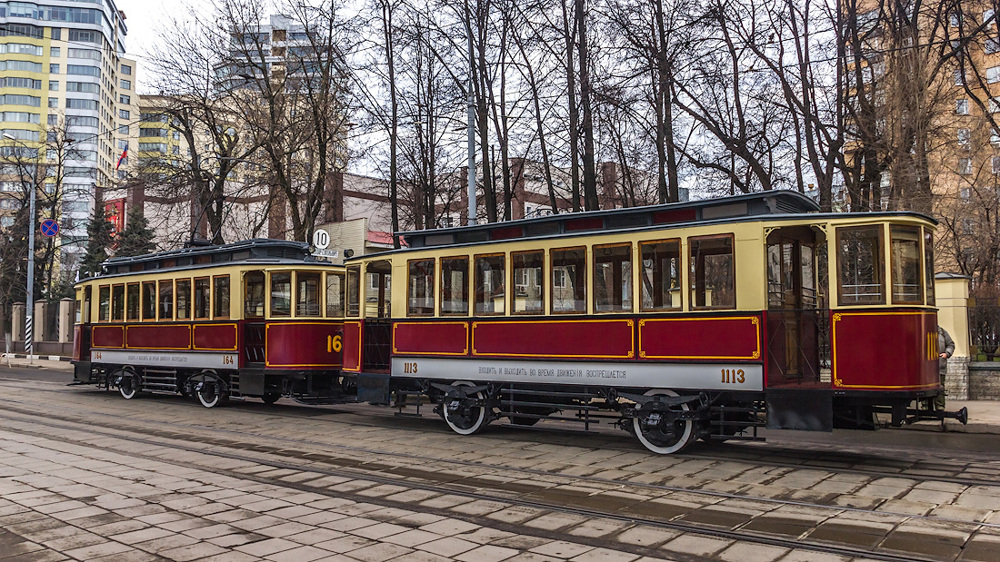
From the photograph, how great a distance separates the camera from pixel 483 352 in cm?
1163

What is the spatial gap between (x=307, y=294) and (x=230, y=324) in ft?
6.06

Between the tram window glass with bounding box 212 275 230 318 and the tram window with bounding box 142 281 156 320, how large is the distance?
8.70ft

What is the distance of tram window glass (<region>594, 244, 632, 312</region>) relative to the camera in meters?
10.2

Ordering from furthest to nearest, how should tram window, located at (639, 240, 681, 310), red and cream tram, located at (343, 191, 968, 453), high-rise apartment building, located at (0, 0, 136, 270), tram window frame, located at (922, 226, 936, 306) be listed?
high-rise apartment building, located at (0, 0, 136, 270) → tram window, located at (639, 240, 681, 310) → tram window frame, located at (922, 226, 936, 306) → red and cream tram, located at (343, 191, 968, 453)

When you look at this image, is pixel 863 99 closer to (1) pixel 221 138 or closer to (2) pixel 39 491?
(2) pixel 39 491

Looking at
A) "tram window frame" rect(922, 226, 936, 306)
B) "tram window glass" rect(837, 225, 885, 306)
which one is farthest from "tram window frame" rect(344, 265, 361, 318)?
"tram window frame" rect(922, 226, 936, 306)

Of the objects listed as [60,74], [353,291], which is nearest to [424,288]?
[353,291]

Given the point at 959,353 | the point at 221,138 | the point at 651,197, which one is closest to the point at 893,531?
the point at 959,353

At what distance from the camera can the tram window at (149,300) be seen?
1805cm

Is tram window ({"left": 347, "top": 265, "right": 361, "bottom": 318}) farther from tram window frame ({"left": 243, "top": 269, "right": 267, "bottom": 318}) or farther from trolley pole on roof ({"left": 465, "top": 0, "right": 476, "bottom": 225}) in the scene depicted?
trolley pole on roof ({"left": 465, "top": 0, "right": 476, "bottom": 225})

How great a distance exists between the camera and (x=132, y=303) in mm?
18734

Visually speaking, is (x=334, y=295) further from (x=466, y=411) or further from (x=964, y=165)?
(x=964, y=165)

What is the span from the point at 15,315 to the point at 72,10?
68.6 m

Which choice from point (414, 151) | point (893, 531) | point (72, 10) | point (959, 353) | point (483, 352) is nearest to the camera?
point (893, 531)
